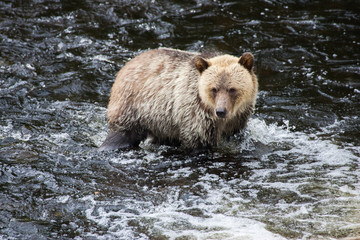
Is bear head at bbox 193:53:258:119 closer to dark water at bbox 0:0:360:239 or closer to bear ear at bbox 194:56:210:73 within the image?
bear ear at bbox 194:56:210:73

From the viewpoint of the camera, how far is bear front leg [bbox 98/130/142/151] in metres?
8.34

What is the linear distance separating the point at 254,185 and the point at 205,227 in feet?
4.48

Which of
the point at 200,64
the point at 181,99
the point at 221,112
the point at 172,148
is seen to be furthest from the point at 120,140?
the point at 221,112

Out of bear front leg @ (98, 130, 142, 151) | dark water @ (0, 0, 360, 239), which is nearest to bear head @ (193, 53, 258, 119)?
dark water @ (0, 0, 360, 239)

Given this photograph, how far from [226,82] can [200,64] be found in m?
0.52

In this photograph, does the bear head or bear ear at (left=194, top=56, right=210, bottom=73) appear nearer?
the bear head

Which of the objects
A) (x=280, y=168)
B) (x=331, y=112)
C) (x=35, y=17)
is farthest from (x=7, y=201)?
(x=35, y=17)

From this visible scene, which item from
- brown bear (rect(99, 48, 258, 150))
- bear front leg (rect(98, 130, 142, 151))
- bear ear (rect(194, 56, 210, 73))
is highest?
bear ear (rect(194, 56, 210, 73))

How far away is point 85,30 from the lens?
12562 millimetres

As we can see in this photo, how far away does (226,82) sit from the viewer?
23.6 ft

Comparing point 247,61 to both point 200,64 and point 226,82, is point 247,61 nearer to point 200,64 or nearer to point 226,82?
point 226,82

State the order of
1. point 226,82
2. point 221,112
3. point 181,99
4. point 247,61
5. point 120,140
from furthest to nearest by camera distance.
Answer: point 120,140 < point 181,99 < point 247,61 < point 226,82 < point 221,112

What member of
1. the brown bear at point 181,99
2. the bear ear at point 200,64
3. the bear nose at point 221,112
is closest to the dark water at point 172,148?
A: the brown bear at point 181,99

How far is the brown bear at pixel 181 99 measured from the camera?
7.31m
